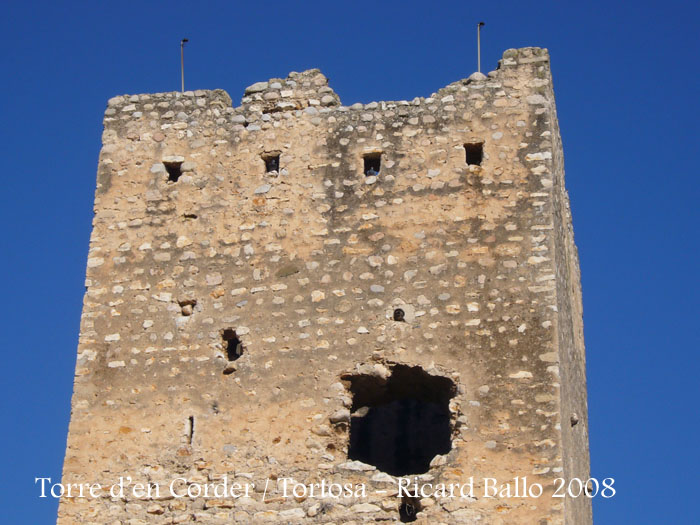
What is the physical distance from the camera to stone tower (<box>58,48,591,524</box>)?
44.8 feet

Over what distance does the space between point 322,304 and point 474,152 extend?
2.16m

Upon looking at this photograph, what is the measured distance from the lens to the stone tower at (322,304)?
1365 centimetres

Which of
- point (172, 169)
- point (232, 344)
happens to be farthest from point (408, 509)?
point (172, 169)

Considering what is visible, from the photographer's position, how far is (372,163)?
1502cm

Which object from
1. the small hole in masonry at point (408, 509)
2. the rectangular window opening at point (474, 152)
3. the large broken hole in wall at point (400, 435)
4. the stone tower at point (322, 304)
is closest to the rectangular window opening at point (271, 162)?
the stone tower at point (322, 304)

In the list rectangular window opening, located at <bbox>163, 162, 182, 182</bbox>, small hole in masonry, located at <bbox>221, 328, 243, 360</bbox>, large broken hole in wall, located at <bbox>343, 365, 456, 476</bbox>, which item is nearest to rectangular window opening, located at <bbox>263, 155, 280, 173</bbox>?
rectangular window opening, located at <bbox>163, 162, 182, 182</bbox>

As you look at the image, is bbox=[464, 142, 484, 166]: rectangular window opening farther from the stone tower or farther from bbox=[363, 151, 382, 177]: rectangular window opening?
bbox=[363, 151, 382, 177]: rectangular window opening

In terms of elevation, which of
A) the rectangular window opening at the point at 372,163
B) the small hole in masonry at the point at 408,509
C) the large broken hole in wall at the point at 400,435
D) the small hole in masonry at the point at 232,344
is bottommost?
the small hole in masonry at the point at 408,509

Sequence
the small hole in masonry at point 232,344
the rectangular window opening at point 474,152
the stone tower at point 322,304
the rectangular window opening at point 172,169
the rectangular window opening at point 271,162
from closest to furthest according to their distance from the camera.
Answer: the stone tower at point 322,304
the small hole in masonry at point 232,344
the rectangular window opening at point 474,152
the rectangular window opening at point 271,162
the rectangular window opening at point 172,169

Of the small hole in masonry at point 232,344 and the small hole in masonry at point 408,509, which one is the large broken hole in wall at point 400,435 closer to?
the small hole in masonry at point 232,344

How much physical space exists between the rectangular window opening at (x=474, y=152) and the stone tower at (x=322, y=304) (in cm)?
2

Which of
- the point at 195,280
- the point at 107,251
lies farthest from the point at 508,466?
the point at 107,251

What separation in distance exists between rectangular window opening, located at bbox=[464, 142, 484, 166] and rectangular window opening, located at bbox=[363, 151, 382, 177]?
2.82 feet

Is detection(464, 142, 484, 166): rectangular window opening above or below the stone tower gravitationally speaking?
above
